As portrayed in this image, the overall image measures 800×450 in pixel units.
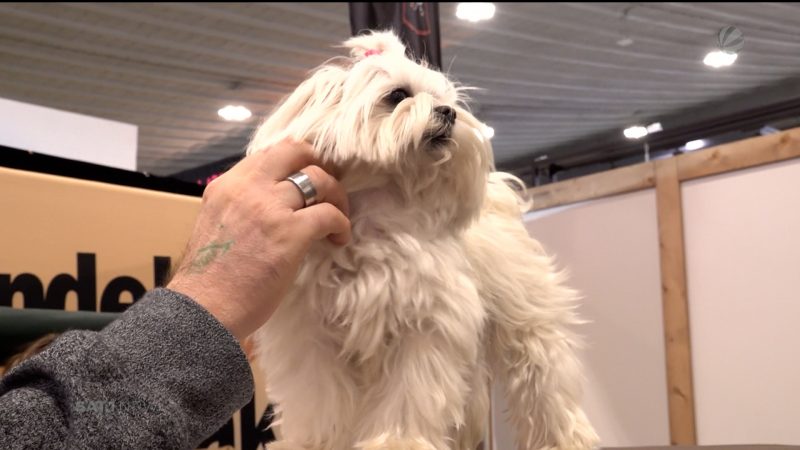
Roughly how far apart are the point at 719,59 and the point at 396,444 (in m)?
1.79

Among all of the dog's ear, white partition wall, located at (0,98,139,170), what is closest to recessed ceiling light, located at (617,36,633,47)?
white partition wall, located at (0,98,139,170)

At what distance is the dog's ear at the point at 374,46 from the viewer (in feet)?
3.60

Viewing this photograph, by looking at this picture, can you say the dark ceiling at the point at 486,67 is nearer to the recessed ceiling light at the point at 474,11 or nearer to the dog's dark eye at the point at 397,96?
the recessed ceiling light at the point at 474,11

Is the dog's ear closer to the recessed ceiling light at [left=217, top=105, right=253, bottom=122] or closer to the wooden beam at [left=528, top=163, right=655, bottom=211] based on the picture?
the wooden beam at [left=528, top=163, right=655, bottom=211]

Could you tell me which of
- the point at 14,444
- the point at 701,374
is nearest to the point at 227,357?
the point at 14,444

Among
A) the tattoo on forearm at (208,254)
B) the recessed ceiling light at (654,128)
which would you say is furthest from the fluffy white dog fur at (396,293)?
the recessed ceiling light at (654,128)

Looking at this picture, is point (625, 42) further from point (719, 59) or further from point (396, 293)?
point (396, 293)

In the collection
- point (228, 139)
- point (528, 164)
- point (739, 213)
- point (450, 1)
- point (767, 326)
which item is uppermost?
point (450, 1)

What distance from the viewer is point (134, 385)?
646mm

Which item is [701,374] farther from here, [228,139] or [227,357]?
[228,139]

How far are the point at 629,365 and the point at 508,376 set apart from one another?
1006mm

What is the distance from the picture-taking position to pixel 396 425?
90 centimetres

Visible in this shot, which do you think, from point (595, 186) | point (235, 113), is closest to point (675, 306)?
point (595, 186)

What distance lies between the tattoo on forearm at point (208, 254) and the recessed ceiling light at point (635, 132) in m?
1.64
